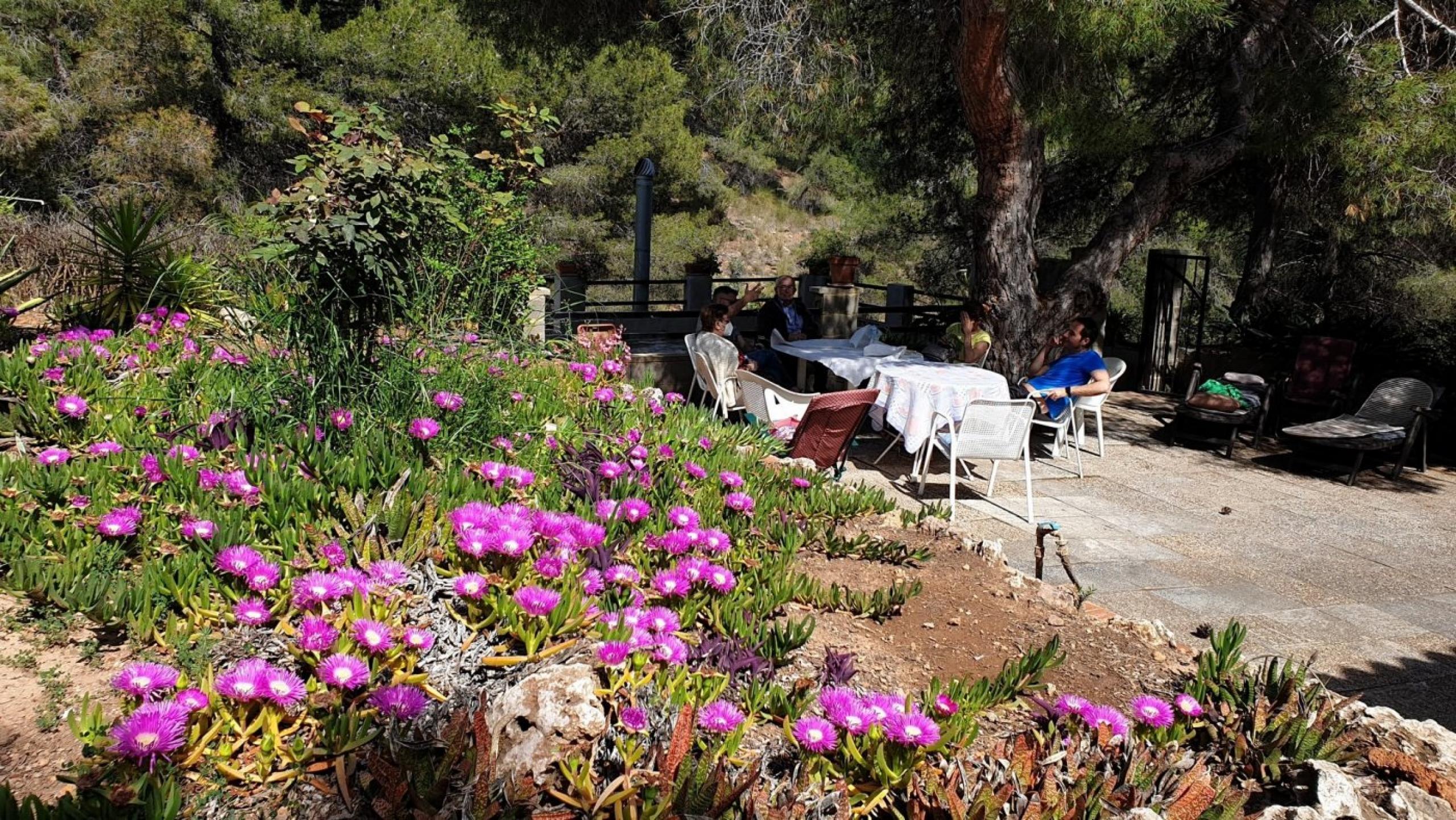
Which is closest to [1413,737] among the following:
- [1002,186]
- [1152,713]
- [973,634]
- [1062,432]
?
[1152,713]

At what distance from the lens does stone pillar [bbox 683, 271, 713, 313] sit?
35.4ft

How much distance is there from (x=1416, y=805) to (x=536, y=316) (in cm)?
447

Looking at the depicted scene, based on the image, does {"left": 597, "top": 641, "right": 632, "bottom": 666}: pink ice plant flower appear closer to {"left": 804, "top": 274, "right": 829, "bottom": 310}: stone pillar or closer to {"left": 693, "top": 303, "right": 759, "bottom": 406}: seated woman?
{"left": 693, "top": 303, "right": 759, "bottom": 406}: seated woman

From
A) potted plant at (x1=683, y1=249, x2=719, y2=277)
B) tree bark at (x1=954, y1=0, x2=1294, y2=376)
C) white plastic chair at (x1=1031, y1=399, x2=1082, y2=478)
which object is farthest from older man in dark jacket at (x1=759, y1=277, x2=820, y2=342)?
potted plant at (x1=683, y1=249, x2=719, y2=277)

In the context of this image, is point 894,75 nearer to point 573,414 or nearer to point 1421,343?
point 1421,343

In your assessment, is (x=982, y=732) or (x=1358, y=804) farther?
(x=982, y=732)

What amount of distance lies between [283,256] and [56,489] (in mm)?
979

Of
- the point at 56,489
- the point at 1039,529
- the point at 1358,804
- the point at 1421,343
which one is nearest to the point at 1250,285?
the point at 1421,343

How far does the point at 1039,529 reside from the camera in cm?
315

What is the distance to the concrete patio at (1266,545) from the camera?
3705mm

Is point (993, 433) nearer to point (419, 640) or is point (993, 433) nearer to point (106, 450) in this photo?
point (419, 640)

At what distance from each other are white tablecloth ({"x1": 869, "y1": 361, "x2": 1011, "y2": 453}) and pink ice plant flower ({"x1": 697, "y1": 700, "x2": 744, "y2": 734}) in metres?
3.83

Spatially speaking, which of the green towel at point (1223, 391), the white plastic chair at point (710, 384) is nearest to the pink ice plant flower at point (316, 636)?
the white plastic chair at point (710, 384)

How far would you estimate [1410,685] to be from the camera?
3.40 m
